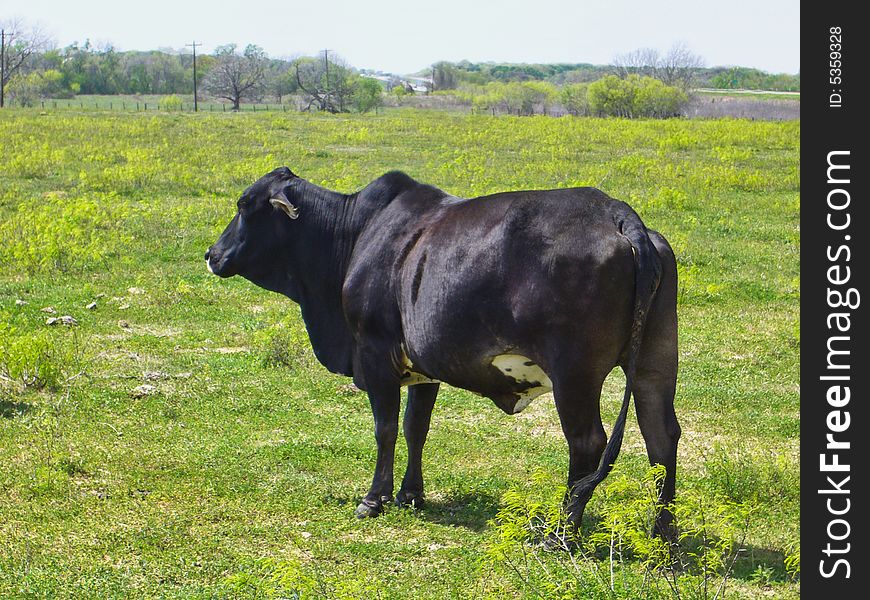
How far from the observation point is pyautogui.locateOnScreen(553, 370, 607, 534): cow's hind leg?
20.1ft

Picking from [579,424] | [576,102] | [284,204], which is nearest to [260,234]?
[284,204]

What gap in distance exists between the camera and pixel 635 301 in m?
6.08

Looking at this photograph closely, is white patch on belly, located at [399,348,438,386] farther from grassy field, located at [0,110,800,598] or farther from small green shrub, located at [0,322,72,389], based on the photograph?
small green shrub, located at [0,322,72,389]

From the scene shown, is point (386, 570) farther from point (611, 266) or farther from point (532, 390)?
point (611, 266)

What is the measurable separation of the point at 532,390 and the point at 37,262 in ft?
33.1

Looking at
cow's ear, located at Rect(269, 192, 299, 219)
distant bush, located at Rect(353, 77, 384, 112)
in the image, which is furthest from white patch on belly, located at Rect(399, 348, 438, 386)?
distant bush, located at Rect(353, 77, 384, 112)

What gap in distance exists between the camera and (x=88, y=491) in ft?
25.1

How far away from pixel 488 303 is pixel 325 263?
2132 mm

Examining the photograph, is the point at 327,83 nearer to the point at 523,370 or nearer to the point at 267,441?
the point at 267,441

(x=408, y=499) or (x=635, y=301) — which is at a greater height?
(x=635, y=301)

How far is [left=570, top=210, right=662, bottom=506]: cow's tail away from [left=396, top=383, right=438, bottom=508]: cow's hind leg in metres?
1.56
